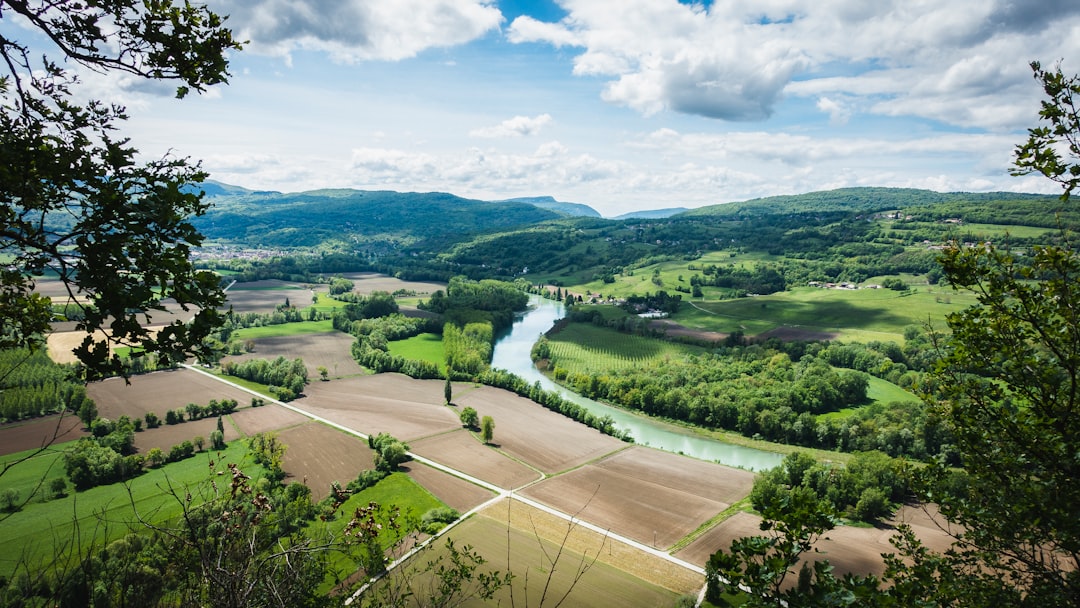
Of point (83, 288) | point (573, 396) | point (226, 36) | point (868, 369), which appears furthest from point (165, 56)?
point (868, 369)

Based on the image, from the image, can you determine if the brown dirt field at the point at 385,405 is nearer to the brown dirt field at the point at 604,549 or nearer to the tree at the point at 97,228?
the brown dirt field at the point at 604,549

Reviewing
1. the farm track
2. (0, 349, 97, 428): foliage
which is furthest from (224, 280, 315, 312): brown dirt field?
the farm track

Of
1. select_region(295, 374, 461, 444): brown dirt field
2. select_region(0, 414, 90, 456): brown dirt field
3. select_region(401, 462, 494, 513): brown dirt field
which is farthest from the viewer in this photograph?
select_region(295, 374, 461, 444): brown dirt field

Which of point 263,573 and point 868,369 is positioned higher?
point 263,573

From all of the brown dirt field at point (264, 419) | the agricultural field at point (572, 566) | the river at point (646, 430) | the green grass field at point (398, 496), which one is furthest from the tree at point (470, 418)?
the agricultural field at point (572, 566)

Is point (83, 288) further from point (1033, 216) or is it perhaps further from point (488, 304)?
point (1033, 216)

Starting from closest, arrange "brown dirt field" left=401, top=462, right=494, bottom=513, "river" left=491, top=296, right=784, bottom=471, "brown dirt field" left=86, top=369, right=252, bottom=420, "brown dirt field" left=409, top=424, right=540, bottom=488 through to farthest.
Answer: "brown dirt field" left=401, top=462, right=494, bottom=513
"brown dirt field" left=409, top=424, right=540, bottom=488
"river" left=491, top=296, right=784, bottom=471
"brown dirt field" left=86, top=369, right=252, bottom=420

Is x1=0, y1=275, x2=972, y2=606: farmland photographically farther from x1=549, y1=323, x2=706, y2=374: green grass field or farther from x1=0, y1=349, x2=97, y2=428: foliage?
x1=0, y1=349, x2=97, y2=428: foliage

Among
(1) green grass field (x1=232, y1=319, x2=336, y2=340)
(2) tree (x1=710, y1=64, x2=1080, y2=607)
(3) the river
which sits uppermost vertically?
(2) tree (x1=710, y1=64, x2=1080, y2=607)
